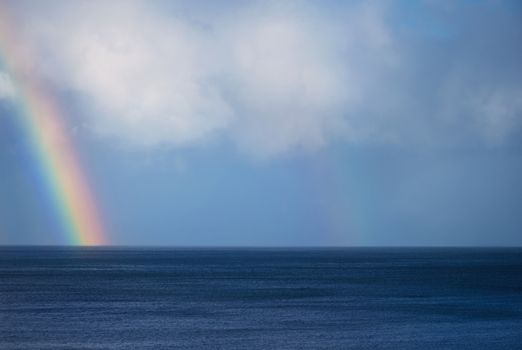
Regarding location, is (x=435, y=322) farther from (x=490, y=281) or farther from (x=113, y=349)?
(x=490, y=281)

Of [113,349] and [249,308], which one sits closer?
[113,349]

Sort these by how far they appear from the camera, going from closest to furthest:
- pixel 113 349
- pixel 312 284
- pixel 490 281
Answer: pixel 113 349 → pixel 312 284 → pixel 490 281

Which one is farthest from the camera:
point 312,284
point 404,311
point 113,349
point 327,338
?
point 312,284

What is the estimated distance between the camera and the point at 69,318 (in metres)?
64.5

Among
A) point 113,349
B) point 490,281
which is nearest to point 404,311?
point 113,349

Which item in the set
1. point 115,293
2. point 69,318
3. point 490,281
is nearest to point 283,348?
point 69,318

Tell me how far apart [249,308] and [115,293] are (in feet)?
80.3

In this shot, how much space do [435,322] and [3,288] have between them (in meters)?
59.8

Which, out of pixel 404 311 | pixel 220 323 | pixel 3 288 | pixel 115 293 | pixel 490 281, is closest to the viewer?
pixel 220 323

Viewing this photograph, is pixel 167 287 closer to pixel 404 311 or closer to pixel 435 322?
pixel 404 311

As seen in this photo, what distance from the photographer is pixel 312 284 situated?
11212cm

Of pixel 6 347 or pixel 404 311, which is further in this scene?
pixel 404 311

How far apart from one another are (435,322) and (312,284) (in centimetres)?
4992

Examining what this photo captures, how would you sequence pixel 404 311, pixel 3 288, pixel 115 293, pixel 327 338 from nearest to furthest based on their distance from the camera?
pixel 327 338 → pixel 404 311 → pixel 115 293 → pixel 3 288
